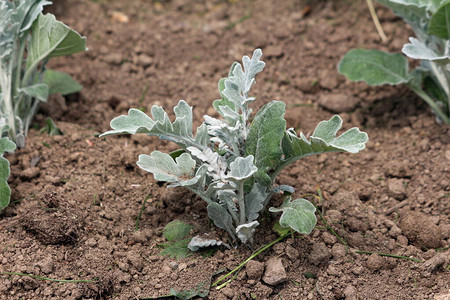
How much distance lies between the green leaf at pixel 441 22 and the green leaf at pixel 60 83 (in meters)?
2.00

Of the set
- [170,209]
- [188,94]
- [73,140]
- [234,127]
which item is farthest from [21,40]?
[234,127]

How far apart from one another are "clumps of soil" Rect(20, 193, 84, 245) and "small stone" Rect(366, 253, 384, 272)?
1238 millimetres

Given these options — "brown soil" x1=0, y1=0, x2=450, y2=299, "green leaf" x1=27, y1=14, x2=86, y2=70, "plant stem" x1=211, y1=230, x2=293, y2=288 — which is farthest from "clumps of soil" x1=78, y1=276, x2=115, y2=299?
"green leaf" x1=27, y1=14, x2=86, y2=70

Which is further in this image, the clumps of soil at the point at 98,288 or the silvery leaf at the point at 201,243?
the silvery leaf at the point at 201,243

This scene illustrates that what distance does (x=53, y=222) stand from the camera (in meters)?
2.25

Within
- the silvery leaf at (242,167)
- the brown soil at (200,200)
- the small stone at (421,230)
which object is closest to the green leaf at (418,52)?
the brown soil at (200,200)

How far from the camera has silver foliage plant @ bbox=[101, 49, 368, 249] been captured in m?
2.01

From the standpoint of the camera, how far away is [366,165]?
9.23 ft

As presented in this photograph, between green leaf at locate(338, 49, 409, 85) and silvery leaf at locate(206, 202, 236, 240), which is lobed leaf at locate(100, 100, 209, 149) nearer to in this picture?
silvery leaf at locate(206, 202, 236, 240)

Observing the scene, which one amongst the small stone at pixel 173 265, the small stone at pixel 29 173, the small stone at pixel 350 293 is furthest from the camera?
the small stone at pixel 29 173

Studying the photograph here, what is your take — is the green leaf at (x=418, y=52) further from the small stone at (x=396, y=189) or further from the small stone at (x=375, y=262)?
the small stone at (x=375, y=262)

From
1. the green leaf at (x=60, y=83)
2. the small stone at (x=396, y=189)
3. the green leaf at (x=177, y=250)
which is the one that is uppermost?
the green leaf at (x=60, y=83)

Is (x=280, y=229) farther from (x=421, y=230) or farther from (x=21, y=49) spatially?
(x=21, y=49)

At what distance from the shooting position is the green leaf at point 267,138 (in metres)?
2.08
